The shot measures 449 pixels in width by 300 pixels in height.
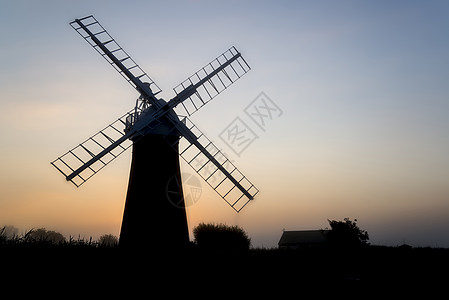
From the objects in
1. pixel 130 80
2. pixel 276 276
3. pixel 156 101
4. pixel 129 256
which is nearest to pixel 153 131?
pixel 156 101

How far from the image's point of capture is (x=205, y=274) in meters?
11.1

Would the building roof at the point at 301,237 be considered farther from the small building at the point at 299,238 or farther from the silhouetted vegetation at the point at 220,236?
the silhouetted vegetation at the point at 220,236

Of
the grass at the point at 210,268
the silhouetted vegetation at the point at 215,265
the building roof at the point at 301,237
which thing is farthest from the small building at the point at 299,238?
the grass at the point at 210,268

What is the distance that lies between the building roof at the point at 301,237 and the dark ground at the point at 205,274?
41716 mm

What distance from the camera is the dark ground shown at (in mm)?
8242

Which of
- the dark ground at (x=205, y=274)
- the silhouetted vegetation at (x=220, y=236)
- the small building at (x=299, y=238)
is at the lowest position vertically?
the dark ground at (x=205, y=274)

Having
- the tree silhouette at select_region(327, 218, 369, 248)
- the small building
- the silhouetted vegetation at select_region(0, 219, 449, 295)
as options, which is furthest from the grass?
the small building

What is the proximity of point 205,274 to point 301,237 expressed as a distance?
51576 millimetres

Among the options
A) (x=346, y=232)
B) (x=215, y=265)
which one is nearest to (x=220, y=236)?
(x=215, y=265)

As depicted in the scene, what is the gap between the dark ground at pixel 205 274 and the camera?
8.24 m

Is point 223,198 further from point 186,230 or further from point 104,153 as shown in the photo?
point 104,153

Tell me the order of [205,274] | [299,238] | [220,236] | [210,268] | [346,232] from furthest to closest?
[299,238] → [346,232] → [220,236] → [210,268] → [205,274]

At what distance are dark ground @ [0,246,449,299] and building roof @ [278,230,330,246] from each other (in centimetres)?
4172

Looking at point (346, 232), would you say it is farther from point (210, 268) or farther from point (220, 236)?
point (210, 268)
